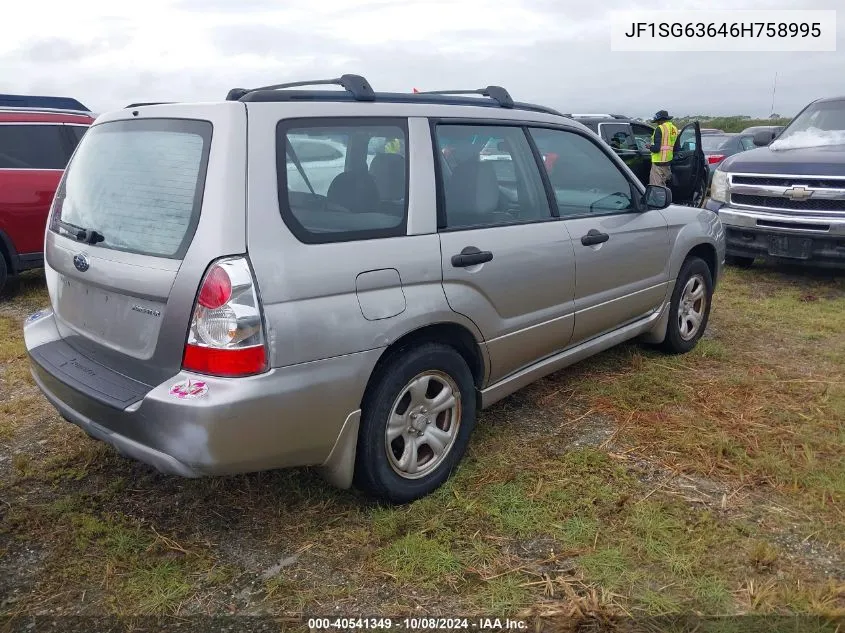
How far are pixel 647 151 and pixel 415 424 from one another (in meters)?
11.2

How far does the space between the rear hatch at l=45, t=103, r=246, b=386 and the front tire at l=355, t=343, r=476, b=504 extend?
0.81m

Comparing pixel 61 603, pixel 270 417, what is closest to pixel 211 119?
pixel 270 417

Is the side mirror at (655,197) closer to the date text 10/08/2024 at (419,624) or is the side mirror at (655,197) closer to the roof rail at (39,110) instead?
the date text 10/08/2024 at (419,624)

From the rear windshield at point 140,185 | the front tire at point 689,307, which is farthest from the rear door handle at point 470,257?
the front tire at point 689,307

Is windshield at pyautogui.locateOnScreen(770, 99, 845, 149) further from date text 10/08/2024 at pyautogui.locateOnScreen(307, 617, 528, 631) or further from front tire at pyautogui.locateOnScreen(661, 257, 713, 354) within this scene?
date text 10/08/2024 at pyautogui.locateOnScreen(307, 617, 528, 631)

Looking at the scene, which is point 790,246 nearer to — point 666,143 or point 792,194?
point 792,194

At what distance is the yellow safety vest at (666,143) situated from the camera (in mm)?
10922

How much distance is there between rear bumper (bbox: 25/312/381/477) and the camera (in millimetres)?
2379

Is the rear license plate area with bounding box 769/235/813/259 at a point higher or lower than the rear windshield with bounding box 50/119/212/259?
lower

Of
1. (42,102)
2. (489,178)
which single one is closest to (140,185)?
(489,178)

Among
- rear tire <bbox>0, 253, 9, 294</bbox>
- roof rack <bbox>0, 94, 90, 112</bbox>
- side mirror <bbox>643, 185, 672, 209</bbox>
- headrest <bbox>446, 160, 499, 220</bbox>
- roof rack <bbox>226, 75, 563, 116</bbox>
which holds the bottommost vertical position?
rear tire <bbox>0, 253, 9, 294</bbox>

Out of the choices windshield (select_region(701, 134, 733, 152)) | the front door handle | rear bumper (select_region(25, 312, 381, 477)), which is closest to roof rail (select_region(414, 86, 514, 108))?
the front door handle

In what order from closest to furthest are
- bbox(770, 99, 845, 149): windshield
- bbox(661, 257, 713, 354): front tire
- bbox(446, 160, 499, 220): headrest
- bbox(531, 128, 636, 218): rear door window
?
bbox(446, 160, 499, 220): headrest, bbox(531, 128, 636, 218): rear door window, bbox(661, 257, 713, 354): front tire, bbox(770, 99, 845, 149): windshield

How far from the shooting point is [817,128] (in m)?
7.75
